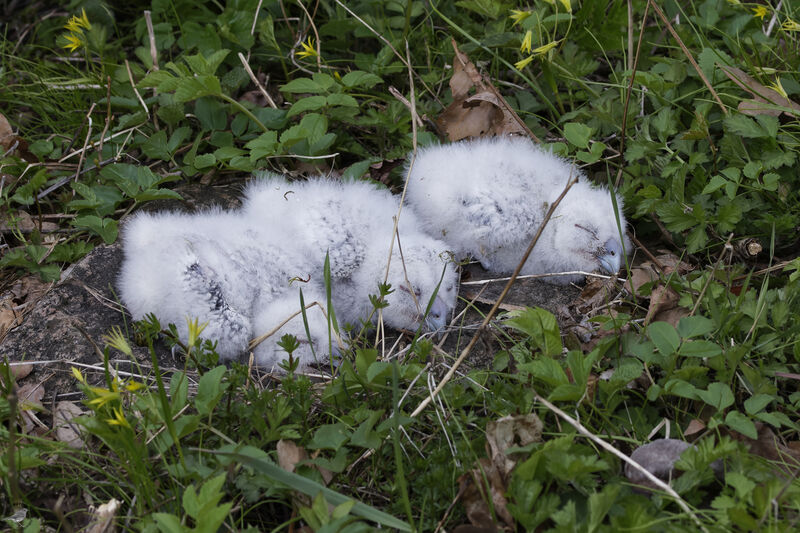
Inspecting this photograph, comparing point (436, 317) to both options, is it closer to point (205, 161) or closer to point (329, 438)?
point (329, 438)

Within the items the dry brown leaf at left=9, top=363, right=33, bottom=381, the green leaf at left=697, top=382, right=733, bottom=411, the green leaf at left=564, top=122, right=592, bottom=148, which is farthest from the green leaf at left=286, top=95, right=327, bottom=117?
the green leaf at left=697, top=382, right=733, bottom=411

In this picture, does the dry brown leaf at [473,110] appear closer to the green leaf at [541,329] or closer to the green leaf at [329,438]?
the green leaf at [541,329]

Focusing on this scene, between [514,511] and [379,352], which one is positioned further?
[379,352]

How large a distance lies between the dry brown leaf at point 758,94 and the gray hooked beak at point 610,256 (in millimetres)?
887

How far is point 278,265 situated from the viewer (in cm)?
331

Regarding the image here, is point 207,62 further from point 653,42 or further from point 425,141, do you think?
point 653,42

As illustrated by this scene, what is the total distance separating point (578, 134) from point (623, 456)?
6.04 feet

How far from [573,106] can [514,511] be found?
2606 millimetres

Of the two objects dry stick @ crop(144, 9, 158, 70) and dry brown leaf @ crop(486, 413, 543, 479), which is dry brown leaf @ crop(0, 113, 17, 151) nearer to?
dry stick @ crop(144, 9, 158, 70)

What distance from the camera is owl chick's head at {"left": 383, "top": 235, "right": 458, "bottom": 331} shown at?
10.7 ft

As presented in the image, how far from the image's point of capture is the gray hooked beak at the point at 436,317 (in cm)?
324

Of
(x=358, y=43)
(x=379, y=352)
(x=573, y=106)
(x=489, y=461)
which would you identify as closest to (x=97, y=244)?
(x=379, y=352)

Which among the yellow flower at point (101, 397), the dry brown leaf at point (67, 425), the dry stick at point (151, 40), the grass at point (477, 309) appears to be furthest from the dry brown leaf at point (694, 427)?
the dry stick at point (151, 40)

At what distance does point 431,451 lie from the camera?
254 centimetres
